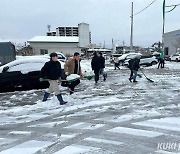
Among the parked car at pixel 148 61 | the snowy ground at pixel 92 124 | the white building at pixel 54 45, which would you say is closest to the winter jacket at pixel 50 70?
the snowy ground at pixel 92 124

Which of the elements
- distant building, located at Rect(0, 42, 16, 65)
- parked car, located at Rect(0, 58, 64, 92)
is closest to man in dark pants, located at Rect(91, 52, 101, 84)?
parked car, located at Rect(0, 58, 64, 92)

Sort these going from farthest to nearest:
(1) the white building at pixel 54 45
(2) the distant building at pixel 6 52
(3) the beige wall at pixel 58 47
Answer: (3) the beige wall at pixel 58 47 → (1) the white building at pixel 54 45 → (2) the distant building at pixel 6 52

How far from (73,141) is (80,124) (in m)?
1.18

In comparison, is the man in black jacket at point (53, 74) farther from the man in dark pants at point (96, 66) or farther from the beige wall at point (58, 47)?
the beige wall at point (58, 47)

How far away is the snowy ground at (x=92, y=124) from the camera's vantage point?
196 inches

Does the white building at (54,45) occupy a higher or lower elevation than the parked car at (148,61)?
higher

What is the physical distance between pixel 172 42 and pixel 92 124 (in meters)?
63.5

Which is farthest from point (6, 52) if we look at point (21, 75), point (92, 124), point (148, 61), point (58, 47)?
point (58, 47)

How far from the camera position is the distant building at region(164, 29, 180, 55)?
6212 cm

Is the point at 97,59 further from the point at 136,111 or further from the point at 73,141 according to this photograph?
the point at 73,141

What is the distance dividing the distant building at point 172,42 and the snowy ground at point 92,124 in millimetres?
54334

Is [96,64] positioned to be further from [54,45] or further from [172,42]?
[172,42]

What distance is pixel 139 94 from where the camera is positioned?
33.9 feet

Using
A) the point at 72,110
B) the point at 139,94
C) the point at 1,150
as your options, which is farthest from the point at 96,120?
the point at 139,94
